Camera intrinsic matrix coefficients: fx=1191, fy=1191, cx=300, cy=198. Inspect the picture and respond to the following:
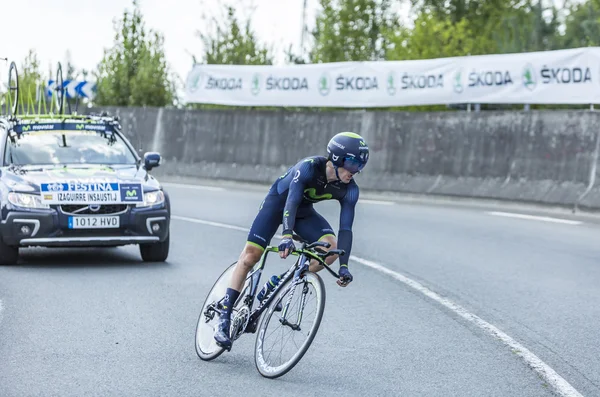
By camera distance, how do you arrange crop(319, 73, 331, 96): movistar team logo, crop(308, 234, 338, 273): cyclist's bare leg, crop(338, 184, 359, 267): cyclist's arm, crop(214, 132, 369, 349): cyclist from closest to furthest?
crop(214, 132, 369, 349): cyclist < crop(338, 184, 359, 267): cyclist's arm < crop(308, 234, 338, 273): cyclist's bare leg < crop(319, 73, 331, 96): movistar team logo

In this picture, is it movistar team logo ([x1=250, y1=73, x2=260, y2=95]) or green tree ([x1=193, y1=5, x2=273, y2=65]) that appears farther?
green tree ([x1=193, y1=5, x2=273, y2=65])

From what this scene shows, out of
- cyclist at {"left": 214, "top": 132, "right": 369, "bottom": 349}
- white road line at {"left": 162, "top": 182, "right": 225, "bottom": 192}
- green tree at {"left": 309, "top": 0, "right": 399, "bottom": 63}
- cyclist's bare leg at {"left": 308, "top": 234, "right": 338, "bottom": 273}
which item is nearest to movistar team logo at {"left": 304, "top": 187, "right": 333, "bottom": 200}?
cyclist at {"left": 214, "top": 132, "right": 369, "bottom": 349}

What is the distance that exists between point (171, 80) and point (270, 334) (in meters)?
31.9

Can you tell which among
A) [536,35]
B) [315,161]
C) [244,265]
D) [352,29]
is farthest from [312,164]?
[352,29]

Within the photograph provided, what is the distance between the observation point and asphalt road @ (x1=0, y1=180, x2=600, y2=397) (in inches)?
278

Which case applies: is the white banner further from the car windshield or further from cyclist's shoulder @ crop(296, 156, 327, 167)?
cyclist's shoulder @ crop(296, 156, 327, 167)

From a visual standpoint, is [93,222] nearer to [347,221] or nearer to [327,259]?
[327,259]

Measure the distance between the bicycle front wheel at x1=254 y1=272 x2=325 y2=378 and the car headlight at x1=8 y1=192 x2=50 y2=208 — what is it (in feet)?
19.2

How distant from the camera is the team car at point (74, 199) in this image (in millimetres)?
12367

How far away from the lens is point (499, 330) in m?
9.08

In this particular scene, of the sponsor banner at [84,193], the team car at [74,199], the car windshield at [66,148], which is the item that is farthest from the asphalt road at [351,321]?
the car windshield at [66,148]

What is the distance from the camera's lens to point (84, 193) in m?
12.5

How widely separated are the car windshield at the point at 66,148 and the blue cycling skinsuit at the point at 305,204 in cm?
628

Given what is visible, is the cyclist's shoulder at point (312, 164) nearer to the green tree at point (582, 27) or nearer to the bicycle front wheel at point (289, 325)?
the bicycle front wheel at point (289, 325)
